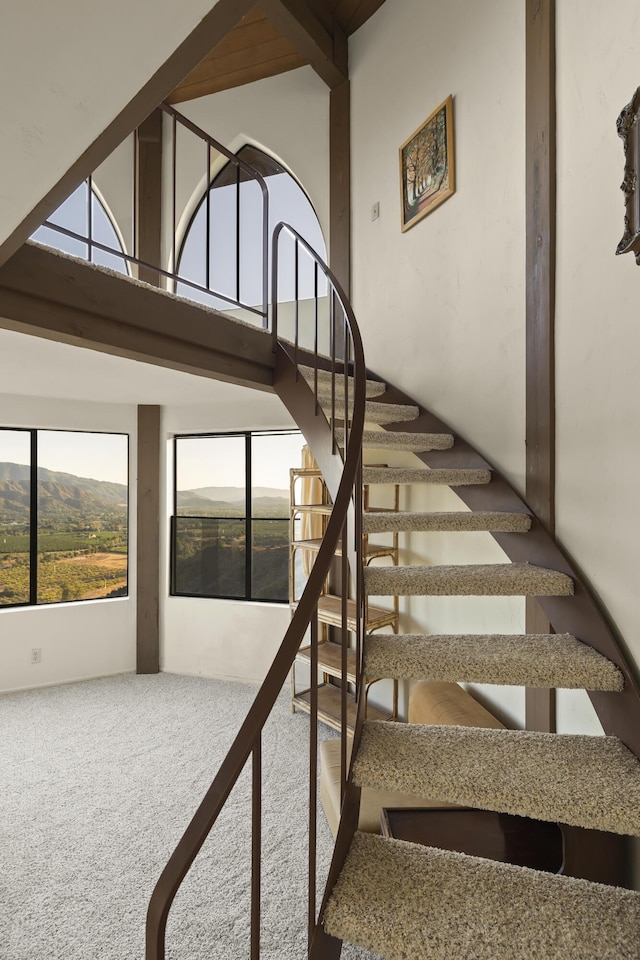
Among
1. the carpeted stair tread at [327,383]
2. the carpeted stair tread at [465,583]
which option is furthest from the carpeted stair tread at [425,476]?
the carpeted stair tread at [327,383]

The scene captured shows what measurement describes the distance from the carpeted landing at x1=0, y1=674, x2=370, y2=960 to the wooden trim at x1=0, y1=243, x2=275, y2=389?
2214mm

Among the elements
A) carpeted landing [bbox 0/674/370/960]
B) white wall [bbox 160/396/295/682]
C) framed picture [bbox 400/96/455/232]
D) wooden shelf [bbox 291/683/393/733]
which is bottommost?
carpeted landing [bbox 0/674/370/960]

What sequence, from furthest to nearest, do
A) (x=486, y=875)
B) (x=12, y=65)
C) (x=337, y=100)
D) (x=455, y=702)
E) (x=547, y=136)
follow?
(x=337, y=100)
(x=455, y=702)
(x=547, y=136)
(x=486, y=875)
(x=12, y=65)

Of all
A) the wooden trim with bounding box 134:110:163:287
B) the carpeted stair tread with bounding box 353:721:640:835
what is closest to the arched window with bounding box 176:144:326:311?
the wooden trim with bounding box 134:110:163:287

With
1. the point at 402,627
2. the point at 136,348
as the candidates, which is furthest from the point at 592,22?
the point at 402,627

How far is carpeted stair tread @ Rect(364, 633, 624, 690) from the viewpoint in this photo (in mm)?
1515

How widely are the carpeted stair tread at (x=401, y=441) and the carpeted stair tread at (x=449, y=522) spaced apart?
15.6 inches

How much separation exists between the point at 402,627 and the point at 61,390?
3.05 m

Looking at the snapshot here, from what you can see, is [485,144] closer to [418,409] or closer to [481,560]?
[418,409]

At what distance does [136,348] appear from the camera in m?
2.22

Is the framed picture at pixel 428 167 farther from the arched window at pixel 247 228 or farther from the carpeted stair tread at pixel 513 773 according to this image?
the carpeted stair tread at pixel 513 773

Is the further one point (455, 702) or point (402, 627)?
point (402, 627)

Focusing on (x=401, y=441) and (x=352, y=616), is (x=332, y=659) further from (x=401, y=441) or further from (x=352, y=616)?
(x=401, y=441)

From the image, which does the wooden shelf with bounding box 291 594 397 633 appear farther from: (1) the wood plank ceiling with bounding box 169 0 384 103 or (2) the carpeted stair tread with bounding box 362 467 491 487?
(1) the wood plank ceiling with bounding box 169 0 384 103
